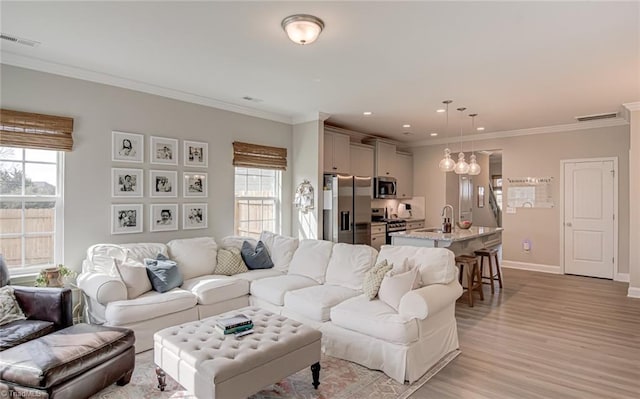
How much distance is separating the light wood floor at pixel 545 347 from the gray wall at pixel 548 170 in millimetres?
1416

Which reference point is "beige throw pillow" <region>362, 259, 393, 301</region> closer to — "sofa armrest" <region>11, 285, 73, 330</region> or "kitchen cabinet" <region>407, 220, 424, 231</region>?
"sofa armrest" <region>11, 285, 73, 330</region>

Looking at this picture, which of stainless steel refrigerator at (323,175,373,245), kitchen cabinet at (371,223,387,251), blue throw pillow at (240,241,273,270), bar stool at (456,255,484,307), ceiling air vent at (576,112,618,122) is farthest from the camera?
kitchen cabinet at (371,223,387,251)

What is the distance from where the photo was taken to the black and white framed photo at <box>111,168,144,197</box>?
161 inches

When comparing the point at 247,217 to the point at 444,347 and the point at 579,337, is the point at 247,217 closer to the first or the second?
the point at 444,347

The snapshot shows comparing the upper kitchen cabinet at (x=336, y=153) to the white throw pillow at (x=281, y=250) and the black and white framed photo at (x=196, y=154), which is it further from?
the black and white framed photo at (x=196, y=154)

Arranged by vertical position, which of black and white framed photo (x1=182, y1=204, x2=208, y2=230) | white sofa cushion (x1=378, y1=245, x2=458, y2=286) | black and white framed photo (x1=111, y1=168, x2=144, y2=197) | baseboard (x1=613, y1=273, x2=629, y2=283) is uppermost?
black and white framed photo (x1=111, y1=168, x2=144, y2=197)

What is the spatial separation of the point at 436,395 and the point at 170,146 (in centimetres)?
400

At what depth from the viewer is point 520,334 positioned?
12.2ft

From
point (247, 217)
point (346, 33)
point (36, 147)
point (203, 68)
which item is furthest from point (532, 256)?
point (36, 147)

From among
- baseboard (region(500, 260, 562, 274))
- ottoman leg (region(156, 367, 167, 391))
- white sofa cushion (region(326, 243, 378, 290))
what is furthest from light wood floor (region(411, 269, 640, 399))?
ottoman leg (region(156, 367, 167, 391))

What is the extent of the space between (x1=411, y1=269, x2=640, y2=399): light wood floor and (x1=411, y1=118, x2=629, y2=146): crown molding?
2.81 metres

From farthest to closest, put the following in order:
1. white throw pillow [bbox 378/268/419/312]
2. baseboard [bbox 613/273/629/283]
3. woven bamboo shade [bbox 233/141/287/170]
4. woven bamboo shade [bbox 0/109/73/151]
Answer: baseboard [bbox 613/273/629/283], woven bamboo shade [bbox 233/141/287/170], woven bamboo shade [bbox 0/109/73/151], white throw pillow [bbox 378/268/419/312]

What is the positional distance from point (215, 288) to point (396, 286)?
1.89 m

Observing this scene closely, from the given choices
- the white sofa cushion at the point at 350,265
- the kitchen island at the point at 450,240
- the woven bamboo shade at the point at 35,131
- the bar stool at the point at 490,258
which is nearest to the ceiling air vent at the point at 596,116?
the kitchen island at the point at 450,240
